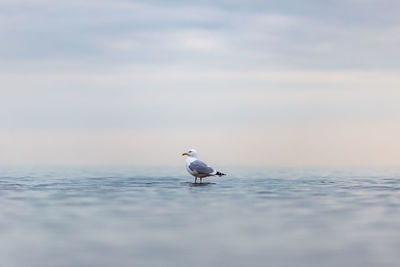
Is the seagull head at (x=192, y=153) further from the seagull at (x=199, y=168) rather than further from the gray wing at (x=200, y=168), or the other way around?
the gray wing at (x=200, y=168)

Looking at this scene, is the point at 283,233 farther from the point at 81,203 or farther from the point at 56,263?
the point at 81,203

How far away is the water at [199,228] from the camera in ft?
34.2

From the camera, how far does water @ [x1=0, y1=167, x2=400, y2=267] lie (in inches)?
410

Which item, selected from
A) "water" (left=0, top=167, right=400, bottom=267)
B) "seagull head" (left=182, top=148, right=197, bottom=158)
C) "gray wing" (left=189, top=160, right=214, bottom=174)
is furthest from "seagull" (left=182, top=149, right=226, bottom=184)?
"water" (left=0, top=167, right=400, bottom=267)

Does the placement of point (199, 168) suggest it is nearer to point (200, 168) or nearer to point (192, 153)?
point (200, 168)

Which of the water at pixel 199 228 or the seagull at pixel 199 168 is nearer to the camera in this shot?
the water at pixel 199 228

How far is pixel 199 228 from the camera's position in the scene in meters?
13.5

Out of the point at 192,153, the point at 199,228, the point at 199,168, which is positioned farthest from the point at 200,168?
the point at 199,228

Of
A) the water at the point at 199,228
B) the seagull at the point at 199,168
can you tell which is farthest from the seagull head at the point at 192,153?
the water at the point at 199,228

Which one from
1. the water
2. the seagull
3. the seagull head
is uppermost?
the seagull head

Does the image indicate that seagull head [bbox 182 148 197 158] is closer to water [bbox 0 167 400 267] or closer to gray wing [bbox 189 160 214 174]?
gray wing [bbox 189 160 214 174]

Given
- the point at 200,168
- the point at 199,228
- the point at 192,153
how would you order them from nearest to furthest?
the point at 199,228 → the point at 200,168 → the point at 192,153

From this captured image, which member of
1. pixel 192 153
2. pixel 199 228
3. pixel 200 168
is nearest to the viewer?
pixel 199 228

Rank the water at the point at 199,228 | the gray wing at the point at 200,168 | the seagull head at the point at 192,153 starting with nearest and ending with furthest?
the water at the point at 199,228 → the gray wing at the point at 200,168 → the seagull head at the point at 192,153
